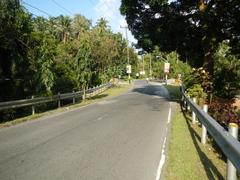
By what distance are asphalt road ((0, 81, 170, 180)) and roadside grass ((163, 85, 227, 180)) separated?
1.29 ft

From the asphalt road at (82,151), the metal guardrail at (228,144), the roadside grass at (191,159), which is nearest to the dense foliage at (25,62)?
the asphalt road at (82,151)

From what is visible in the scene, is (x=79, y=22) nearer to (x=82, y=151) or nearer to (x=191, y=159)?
(x=82, y=151)

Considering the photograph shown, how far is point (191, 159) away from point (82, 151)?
113 inches

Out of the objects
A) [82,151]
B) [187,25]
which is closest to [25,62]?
[187,25]

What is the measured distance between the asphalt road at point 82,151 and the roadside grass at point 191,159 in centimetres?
39

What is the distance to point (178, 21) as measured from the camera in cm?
2636

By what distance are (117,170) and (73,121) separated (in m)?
8.77

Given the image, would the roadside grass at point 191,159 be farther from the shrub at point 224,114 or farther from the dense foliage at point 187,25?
the dense foliage at point 187,25

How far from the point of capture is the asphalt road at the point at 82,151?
7.59 m

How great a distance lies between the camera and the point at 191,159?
8.94m

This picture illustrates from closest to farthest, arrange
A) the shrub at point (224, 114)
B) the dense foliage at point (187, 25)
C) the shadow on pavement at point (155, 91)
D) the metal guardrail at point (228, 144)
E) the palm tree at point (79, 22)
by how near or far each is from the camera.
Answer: the metal guardrail at point (228, 144) < the shrub at point (224, 114) < the dense foliage at point (187, 25) < the shadow on pavement at point (155, 91) < the palm tree at point (79, 22)

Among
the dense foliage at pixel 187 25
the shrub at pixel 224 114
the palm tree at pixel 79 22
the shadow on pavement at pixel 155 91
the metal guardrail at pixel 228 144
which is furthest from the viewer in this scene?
the palm tree at pixel 79 22

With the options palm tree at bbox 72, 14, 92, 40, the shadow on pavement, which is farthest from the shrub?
palm tree at bbox 72, 14, 92, 40

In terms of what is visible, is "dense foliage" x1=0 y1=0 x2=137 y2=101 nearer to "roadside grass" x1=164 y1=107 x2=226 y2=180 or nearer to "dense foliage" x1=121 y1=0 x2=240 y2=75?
"dense foliage" x1=121 y1=0 x2=240 y2=75
